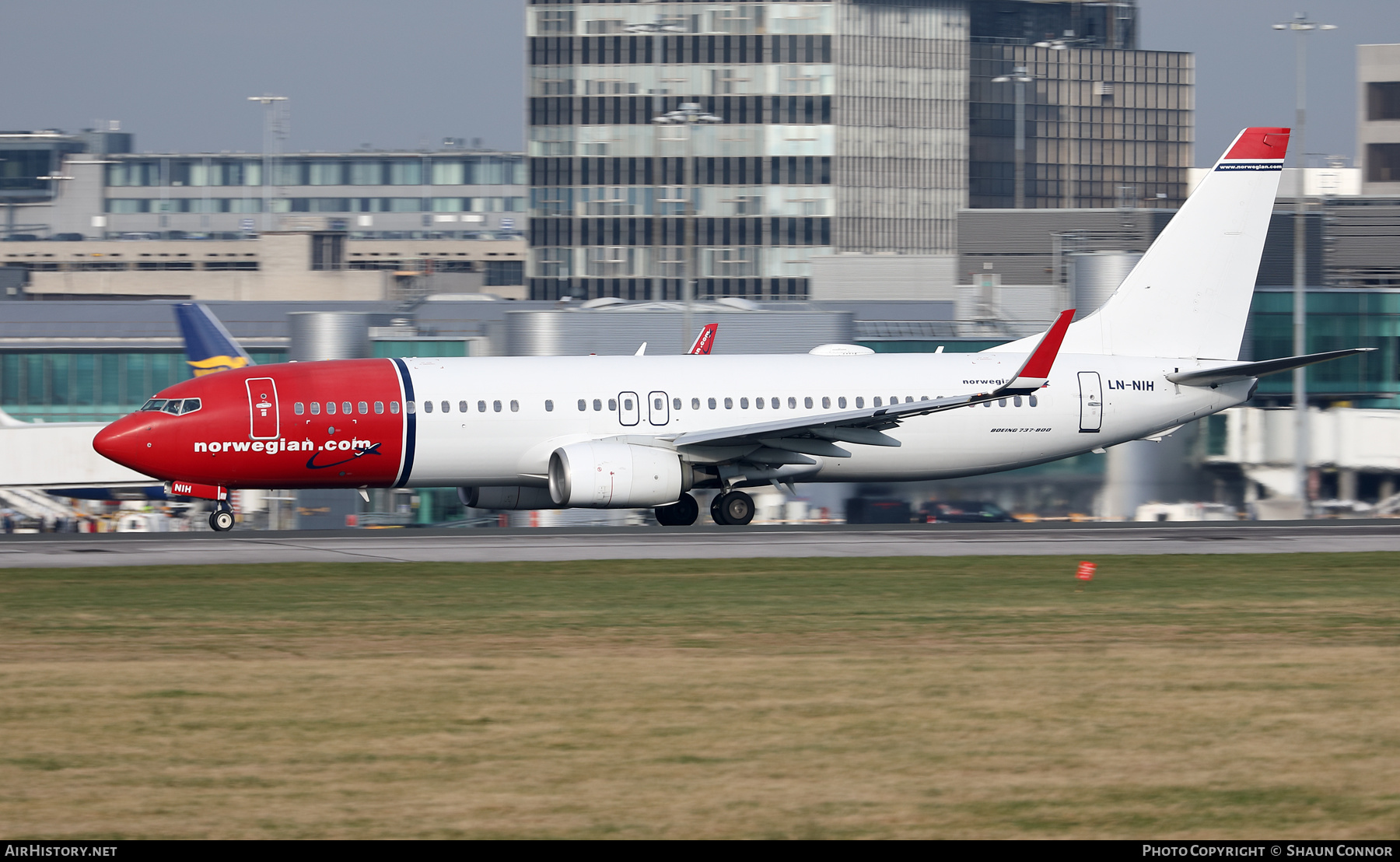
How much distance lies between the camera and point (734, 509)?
125 ft

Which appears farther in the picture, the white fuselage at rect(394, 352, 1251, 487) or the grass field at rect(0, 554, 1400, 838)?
the white fuselage at rect(394, 352, 1251, 487)

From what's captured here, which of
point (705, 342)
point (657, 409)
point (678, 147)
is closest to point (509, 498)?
point (657, 409)

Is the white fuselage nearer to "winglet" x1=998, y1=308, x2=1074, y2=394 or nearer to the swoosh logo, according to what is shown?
the swoosh logo

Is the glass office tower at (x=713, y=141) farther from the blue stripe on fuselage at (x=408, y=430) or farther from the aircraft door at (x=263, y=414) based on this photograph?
the aircraft door at (x=263, y=414)

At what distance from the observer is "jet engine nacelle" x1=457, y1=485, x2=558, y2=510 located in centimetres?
3859

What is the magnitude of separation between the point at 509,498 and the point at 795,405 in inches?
258

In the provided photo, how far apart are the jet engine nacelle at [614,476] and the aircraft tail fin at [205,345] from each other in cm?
1870

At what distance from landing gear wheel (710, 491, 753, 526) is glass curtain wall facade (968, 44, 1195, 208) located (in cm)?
13556

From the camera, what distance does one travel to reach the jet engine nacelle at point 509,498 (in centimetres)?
3859

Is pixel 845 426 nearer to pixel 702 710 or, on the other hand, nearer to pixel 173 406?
pixel 173 406

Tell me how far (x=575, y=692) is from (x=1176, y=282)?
2780 cm

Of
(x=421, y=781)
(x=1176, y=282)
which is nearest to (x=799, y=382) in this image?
(x=1176, y=282)

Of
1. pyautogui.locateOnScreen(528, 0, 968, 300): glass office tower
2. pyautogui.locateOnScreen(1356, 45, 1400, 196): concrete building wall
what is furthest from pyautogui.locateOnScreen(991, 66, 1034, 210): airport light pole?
pyautogui.locateOnScreen(1356, 45, 1400, 196): concrete building wall
